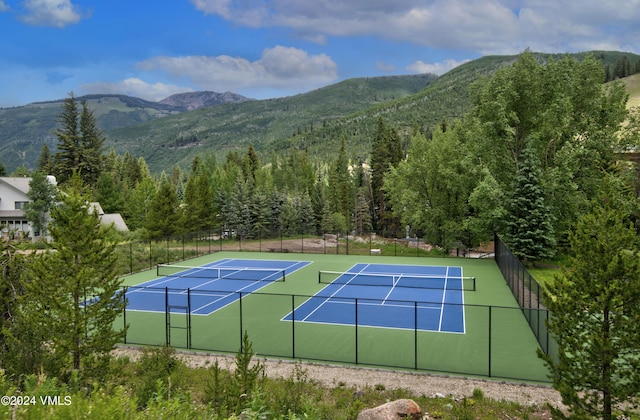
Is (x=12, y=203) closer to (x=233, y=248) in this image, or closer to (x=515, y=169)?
(x=233, y=248)

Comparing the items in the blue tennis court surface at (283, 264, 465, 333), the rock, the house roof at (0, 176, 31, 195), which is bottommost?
the blue tennis court surface at (283, 264, 465, 333)

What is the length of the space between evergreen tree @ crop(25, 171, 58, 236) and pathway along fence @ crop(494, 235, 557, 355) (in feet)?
150

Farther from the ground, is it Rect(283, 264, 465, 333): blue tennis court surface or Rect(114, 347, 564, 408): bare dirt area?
Rect(283, 264, 465, 333): blue tennis court surface

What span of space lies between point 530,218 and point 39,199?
47.1 meters

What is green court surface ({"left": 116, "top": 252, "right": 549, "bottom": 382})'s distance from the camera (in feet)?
50.8

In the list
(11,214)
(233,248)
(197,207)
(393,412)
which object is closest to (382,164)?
(197,207)

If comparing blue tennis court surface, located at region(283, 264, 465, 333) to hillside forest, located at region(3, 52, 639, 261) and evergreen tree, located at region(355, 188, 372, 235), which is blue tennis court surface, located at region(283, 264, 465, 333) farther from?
evergreen tree, located at region(355, 188, 372, 235)

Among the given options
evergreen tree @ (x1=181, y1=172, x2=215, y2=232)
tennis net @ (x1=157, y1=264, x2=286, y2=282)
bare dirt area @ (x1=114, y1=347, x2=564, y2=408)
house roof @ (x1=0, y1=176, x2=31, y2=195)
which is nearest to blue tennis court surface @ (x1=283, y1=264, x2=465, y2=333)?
bare dirt area @ (x1=114, y1=347, x2=564, y2=408)

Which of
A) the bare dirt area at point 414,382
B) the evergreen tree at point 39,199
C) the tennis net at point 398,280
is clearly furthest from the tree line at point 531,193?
the evergreen tree at point 39,199

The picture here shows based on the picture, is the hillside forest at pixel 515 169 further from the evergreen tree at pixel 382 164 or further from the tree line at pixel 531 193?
the evergreen tree at pixel 382 164

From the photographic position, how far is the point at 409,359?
16.0 m

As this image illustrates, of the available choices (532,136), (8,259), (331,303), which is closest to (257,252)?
(331,303)

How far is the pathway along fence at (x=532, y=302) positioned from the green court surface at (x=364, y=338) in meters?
0.52

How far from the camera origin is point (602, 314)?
30.6 ft
